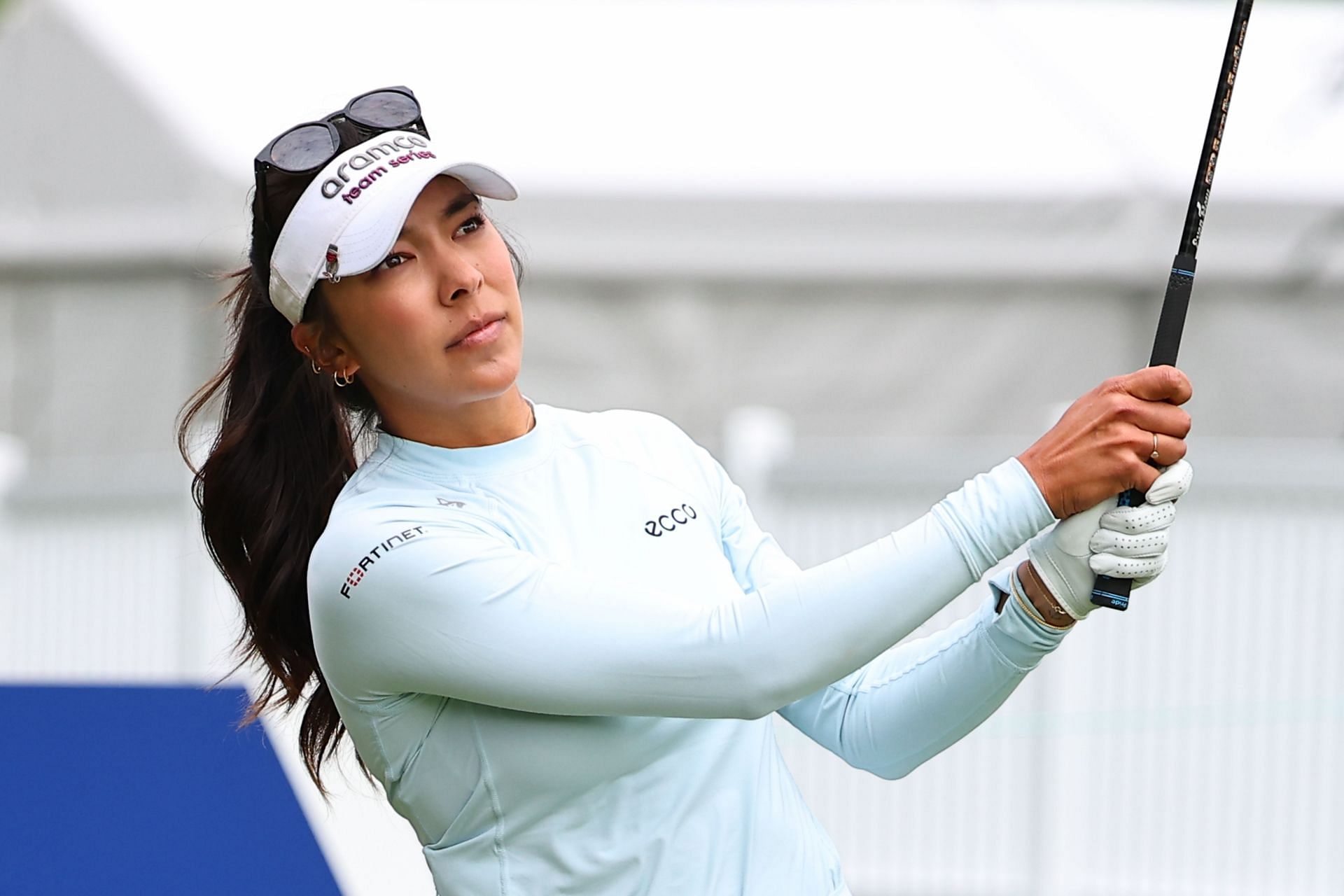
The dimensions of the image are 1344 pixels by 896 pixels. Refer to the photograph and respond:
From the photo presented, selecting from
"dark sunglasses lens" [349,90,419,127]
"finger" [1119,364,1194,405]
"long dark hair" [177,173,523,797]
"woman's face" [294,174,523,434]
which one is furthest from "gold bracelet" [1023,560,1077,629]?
"dark sunglasses lens" [349,90,419,127]

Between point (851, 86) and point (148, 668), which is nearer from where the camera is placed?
point (148, 668)

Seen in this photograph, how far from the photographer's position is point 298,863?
10.0ft

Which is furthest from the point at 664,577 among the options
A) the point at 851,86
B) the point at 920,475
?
the point at 851,86

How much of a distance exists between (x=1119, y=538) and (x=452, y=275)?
734 mm

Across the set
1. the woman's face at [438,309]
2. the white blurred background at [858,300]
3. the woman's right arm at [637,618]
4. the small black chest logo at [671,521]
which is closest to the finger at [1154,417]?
the woman's right arm at [637,618]

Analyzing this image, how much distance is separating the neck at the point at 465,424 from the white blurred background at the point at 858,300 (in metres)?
3.31

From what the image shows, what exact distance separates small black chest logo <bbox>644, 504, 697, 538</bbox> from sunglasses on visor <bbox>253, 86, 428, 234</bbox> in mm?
527

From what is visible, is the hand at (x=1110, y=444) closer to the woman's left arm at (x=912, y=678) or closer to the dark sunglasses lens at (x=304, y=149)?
the woman's left arm at (x=912, y=678)

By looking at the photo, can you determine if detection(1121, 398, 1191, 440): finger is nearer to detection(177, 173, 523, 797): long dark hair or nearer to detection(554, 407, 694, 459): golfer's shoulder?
detection(554, 407, 694, 459): golfer's shoulder

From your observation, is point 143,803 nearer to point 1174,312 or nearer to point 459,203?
point 459,203

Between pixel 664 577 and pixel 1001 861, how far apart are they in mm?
3906

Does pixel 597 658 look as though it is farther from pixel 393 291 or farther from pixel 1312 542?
pixel 1312 542

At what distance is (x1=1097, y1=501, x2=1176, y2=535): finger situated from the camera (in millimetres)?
1750

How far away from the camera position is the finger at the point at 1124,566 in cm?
176
